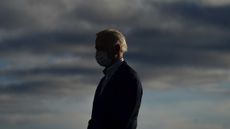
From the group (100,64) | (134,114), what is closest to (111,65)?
(100,64)

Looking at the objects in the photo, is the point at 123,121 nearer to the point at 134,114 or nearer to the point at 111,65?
the point at 134,114

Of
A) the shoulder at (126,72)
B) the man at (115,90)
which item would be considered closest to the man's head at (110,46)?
the man at (115,90)

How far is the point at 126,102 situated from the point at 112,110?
0.33 metres

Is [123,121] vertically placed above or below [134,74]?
below

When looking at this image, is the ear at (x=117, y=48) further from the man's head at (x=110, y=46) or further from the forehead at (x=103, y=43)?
the forehead at (x=103, y=43)

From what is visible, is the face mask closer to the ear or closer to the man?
the man

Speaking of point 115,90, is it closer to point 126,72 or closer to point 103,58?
point 126,72

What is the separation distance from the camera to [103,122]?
1498cm

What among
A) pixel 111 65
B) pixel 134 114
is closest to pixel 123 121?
pixel 134 114

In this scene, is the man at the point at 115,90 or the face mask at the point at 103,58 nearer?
the man at the point at 115,90

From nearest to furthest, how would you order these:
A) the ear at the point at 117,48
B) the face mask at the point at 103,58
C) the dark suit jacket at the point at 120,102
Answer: the dark suit jacket at the point at 120,102 < the ear at the point at 117,48 < the face mask at the point at 103,58

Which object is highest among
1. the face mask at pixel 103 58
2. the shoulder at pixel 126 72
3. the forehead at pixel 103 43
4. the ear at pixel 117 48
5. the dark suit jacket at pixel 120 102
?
the forehead at pixel 103 43

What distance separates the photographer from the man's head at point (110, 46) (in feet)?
49.8

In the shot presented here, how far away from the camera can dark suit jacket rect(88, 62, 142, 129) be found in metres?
14.9
